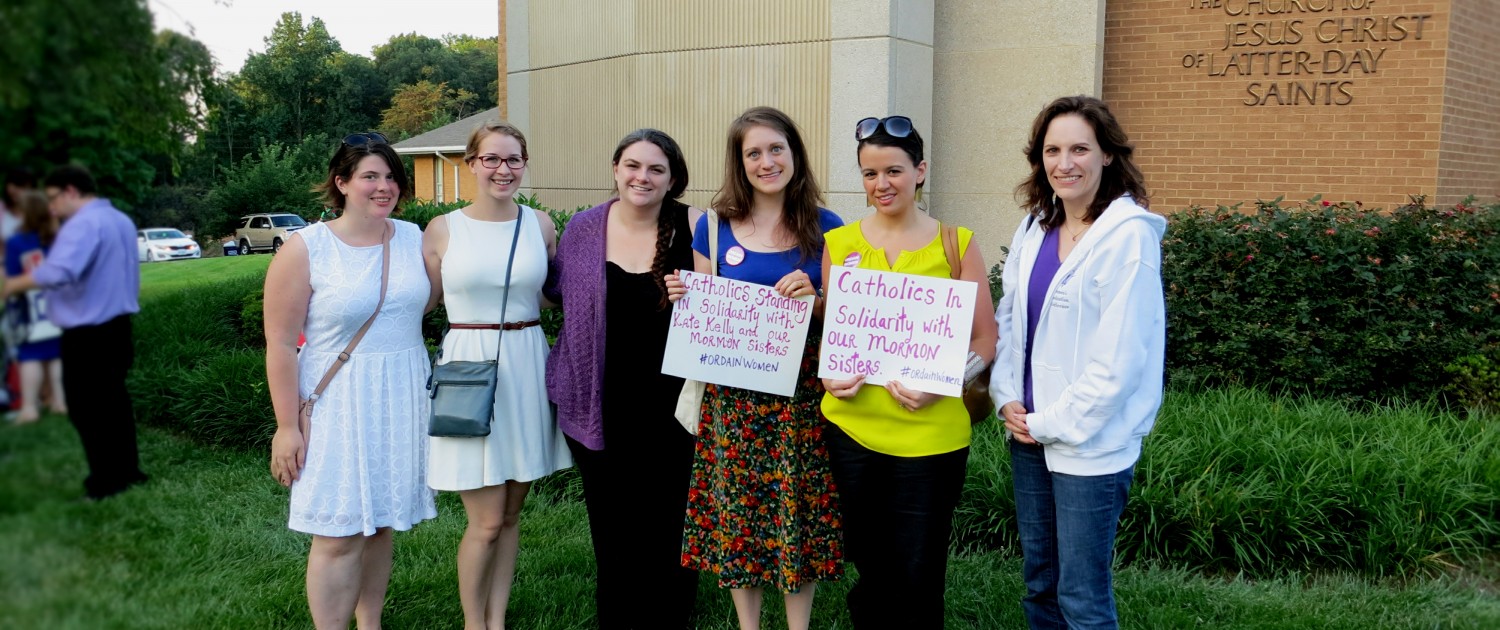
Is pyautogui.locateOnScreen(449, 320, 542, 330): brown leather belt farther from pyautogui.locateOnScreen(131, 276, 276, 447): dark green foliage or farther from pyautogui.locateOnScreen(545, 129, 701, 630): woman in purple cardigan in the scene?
pyautogui.locateOnScreen(131, 276, 276, 447): dark green foliage

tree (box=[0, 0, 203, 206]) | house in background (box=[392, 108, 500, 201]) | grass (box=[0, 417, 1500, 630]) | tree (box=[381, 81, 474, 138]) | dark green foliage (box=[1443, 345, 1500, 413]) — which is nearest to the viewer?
tree (box=[0, 0, 203, 206])

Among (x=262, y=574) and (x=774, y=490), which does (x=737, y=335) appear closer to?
(x=774, y=490)

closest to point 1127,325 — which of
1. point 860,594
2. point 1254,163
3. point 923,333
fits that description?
point 923,333

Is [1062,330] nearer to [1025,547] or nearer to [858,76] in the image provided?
[1025,547]

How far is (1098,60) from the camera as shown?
10.1 meters

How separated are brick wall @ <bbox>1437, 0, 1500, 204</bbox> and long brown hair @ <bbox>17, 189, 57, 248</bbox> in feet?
35.3

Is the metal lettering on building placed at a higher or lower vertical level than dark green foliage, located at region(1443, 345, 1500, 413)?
higher

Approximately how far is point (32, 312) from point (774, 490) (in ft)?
8.55

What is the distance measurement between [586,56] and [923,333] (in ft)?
31.5

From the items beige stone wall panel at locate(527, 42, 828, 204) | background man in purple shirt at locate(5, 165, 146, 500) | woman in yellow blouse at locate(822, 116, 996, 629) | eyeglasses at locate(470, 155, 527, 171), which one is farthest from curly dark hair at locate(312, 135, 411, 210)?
beige stone wall panel at locate(527, 42, 828, 204)

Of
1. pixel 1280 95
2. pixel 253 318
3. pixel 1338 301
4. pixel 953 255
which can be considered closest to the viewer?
pixel 953 255

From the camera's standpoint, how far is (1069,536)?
9.96 feet

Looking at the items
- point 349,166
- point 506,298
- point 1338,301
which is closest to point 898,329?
point 506,298

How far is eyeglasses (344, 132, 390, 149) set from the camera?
358 cm
